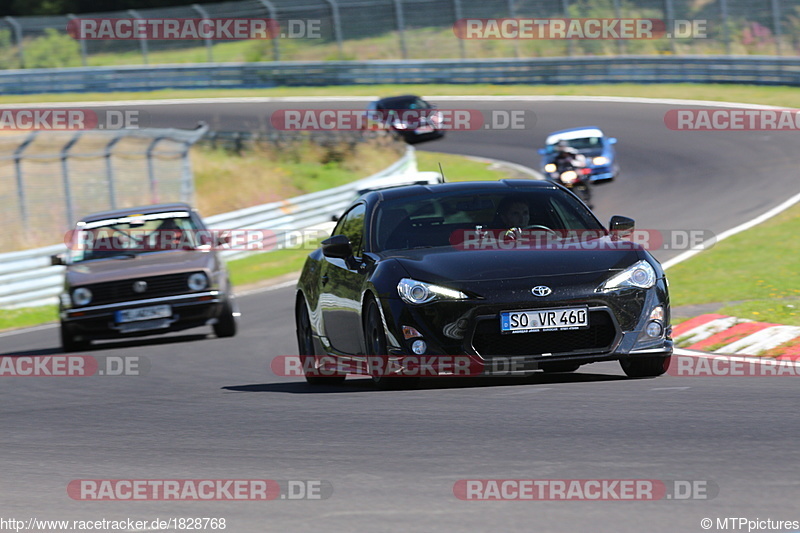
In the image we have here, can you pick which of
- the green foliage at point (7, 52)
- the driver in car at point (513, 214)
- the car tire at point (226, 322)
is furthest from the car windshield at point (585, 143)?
the green foliage at point (7, 52)

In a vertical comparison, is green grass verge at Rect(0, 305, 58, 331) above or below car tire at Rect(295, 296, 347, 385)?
below

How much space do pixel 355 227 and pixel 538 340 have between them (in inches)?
81.9

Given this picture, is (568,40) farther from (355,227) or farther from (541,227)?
(541,227)

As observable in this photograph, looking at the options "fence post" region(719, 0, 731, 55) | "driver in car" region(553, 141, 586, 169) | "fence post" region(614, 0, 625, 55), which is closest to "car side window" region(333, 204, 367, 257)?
"driver in car" region(553, 141, 586, 169)

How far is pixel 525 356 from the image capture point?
794cm

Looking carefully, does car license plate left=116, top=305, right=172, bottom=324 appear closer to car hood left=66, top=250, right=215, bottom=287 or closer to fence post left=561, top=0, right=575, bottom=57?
car hood left=66, top=250, right=215, bottom=287

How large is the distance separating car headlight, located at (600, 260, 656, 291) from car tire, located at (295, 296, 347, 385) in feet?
8.30

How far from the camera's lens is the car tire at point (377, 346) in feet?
27.0

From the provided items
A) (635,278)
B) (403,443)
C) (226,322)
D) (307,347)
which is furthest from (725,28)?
(403,443)

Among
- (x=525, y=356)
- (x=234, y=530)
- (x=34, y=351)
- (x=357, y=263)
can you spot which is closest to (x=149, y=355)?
(x=34, y=351)

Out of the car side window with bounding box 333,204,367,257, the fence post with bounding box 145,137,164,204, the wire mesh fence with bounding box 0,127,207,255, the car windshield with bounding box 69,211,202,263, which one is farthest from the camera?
the fence post with bounding box 145,137,164,204

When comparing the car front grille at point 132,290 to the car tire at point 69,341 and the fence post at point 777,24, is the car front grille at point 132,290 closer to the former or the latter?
the car tire at point 69,341

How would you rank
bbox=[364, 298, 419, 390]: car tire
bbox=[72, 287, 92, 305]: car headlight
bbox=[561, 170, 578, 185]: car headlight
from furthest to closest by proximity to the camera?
bbox=[561, 170, 578, 185]: car headlight, bbox=[72, 287, 92, 305]: car headlight, bbox=[364, 298, 419, 390]: car tire

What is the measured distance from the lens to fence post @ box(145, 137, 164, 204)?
1022 inches
